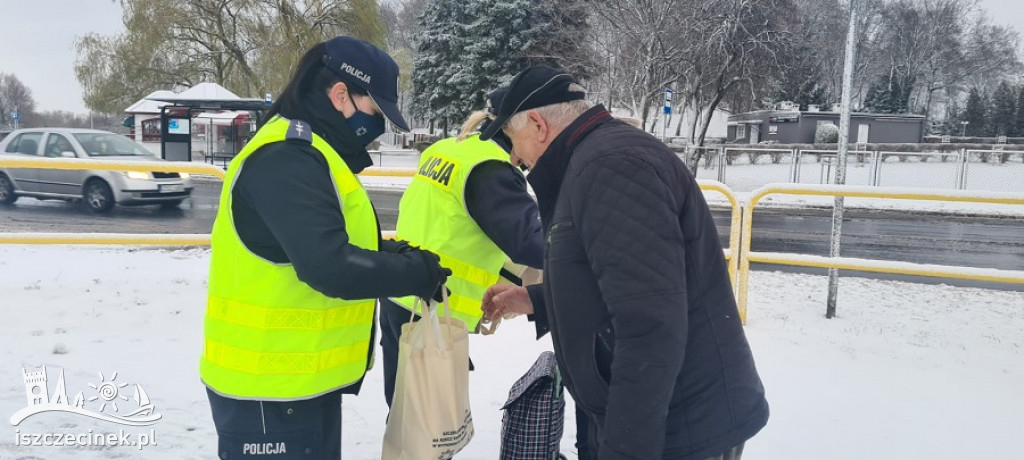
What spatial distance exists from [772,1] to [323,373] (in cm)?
2695

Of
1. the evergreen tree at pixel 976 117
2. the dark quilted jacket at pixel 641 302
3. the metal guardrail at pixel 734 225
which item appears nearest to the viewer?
the dark quilted jacket at pixel 641 302

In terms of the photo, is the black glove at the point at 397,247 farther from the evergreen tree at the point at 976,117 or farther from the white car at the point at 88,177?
the evergreen tree at the point at 976,117

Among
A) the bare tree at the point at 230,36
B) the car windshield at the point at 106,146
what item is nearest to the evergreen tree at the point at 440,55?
the bare tree at the point at 230,36

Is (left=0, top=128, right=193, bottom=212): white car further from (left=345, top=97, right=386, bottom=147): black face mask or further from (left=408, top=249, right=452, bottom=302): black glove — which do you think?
(left=408, top=249, right=452, bottom=302): black glove

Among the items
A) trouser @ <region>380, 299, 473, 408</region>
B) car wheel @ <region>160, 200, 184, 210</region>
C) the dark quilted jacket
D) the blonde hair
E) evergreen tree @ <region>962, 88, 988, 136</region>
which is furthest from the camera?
evergreen tree @ <region>962, 88, 988, 136</region>

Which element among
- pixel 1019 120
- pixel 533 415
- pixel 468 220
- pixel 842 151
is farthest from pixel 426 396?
pixel 1019 120

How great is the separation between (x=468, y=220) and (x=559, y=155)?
3.62 ft

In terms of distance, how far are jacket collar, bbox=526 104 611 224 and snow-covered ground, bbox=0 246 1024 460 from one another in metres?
2.15

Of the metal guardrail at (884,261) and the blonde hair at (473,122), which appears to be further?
the metal guardrail at (884,261)

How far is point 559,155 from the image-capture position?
1896 millimetres

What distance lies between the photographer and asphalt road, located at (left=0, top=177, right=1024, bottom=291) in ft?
38.1

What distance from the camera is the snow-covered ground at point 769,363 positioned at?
153 inches

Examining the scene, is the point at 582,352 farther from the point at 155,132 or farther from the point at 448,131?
the point at 155,132

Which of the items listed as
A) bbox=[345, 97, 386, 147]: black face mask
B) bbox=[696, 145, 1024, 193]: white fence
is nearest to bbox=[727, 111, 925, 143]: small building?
bbox=[696, 145, 1024, 193]: white fence
